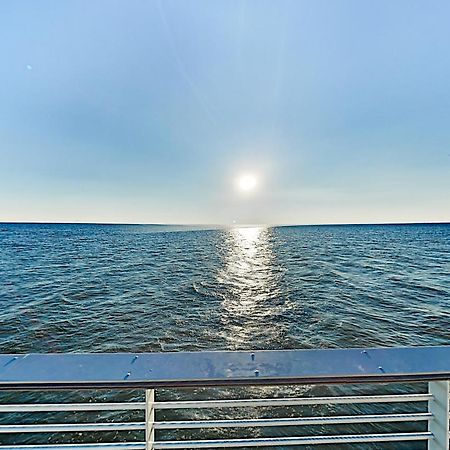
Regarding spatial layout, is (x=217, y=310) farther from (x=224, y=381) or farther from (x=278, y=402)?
(x=224, y=381)

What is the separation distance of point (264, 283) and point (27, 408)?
11372 millimetres

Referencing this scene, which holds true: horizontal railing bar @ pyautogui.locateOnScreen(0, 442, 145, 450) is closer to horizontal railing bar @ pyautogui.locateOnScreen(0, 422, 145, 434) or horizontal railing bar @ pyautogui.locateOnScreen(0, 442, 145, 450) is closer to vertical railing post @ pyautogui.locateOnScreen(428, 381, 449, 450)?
horizontal railing bar @ pyautogui.locateOnScreen(0, 422, 145, 434)

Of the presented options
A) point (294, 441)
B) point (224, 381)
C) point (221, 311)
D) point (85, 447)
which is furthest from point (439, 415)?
point (221, 311)

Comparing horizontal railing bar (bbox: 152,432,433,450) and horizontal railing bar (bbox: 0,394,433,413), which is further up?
horizontal railing bar (bbox: 0,394,433,413)

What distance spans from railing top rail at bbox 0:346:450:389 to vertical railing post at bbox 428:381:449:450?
0.38 ft

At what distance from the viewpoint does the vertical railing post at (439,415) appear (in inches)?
40.7

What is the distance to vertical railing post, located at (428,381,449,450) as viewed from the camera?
1033 mm

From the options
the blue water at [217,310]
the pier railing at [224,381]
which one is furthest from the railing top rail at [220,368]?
the blue water at [217,310]

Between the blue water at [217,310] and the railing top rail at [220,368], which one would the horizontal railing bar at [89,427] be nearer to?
the railing top rail at [220,368]

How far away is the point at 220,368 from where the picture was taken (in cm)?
99

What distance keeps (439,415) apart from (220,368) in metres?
0.87

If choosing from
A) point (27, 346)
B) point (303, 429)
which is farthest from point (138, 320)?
point (303, 429)

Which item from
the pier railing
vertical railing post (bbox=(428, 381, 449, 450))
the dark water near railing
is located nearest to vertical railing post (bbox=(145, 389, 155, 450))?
the pier railing

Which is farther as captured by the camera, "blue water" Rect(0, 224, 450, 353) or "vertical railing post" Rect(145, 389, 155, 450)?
"blue water" Rect(0, 224, 450, 353)
